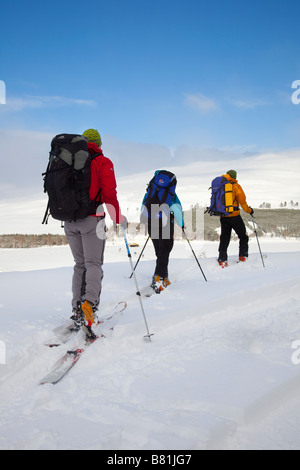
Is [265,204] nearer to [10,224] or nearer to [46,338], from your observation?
[10,224]

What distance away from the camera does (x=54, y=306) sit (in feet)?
16.4

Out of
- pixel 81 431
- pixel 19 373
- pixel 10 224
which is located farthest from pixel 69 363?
pixel 10 224

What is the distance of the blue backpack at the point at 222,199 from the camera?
7957 mm

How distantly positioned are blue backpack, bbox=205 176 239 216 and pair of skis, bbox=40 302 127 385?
4.05m

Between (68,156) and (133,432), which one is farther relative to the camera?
(68,156)

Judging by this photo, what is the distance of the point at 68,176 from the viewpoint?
3.62 m

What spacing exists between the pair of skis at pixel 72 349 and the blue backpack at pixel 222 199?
405 cm

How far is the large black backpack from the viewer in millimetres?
3623

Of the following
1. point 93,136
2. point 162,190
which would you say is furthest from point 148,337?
point 162,190

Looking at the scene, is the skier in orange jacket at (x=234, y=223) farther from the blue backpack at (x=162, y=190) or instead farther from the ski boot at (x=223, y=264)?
the blue backpack at (x=162, y=190)

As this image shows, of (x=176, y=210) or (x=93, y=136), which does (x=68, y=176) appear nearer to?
(x=93, y=136)

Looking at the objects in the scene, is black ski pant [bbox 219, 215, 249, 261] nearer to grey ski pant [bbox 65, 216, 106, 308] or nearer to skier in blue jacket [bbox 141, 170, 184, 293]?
skier in blue jacket [bbox 141, 170, 184, 293]

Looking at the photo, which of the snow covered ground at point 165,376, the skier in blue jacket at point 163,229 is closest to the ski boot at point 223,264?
the skier in blue jacket at point 163,229
